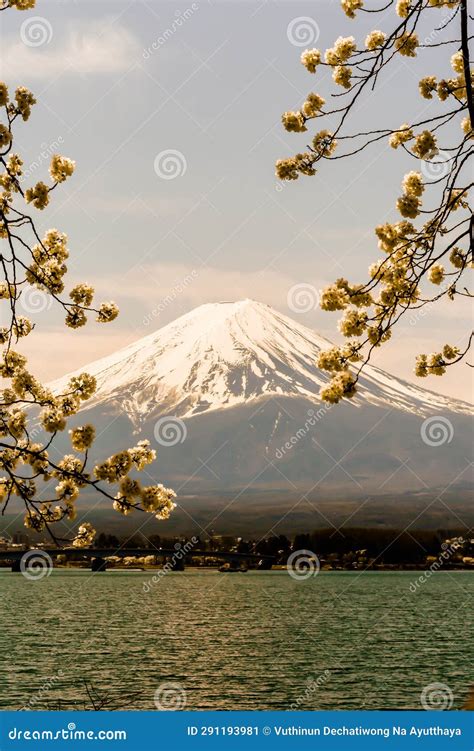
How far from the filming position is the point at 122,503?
8953mm

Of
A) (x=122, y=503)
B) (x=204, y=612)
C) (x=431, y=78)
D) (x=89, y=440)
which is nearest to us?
(x=122, y=503)

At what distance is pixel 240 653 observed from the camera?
50.9 m

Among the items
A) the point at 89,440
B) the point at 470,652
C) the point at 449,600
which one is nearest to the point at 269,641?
the point at 470,652

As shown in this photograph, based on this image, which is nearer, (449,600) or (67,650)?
(67,650)

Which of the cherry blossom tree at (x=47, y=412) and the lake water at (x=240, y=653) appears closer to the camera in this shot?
the cherry blossom tree at (x=47, y=412)

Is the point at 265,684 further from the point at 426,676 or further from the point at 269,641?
the point at 269,641

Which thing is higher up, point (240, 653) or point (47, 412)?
point (240, 653)

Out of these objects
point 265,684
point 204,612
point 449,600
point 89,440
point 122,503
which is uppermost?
point 449,600

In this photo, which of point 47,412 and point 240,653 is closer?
point 47,412

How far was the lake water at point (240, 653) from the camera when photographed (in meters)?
35.8

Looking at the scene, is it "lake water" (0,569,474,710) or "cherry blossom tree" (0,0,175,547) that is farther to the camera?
"lake water" (0,569,474,710)

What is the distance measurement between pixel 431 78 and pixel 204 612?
8020 centimetres

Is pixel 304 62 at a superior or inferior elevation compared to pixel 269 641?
inferior

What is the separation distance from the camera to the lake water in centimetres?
3575
